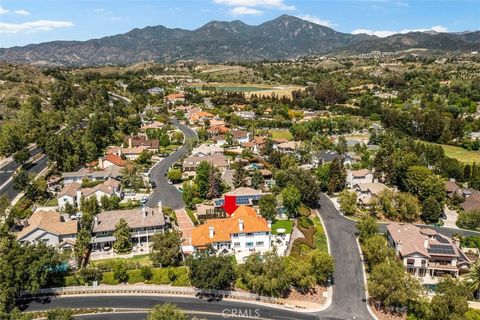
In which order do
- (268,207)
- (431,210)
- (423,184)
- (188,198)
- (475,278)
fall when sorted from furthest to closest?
(423,184) < (188,198) < (431,210) < (268,207) < (475,278)

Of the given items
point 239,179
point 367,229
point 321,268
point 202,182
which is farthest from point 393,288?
point 202,182

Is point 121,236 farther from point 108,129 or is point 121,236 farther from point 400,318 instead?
point 108,129

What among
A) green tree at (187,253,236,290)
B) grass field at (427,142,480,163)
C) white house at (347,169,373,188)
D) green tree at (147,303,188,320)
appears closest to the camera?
green tree at (147,303,188,320)

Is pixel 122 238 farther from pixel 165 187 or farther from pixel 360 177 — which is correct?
pixel 360 177

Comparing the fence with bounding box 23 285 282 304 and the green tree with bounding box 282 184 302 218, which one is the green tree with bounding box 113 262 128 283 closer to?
the fence with bounding box 23 285 282 304

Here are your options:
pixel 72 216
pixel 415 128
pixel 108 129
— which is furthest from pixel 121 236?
pixel 415 128

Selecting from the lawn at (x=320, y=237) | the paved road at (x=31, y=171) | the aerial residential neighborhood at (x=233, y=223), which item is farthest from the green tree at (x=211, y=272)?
the paved road at (x=31, y=171)

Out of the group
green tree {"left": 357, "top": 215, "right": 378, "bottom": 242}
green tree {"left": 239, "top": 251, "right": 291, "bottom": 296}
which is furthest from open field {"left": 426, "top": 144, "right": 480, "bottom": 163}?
green tree {"left": 239, "top": 251, "right": 291, "bottom": 296}
